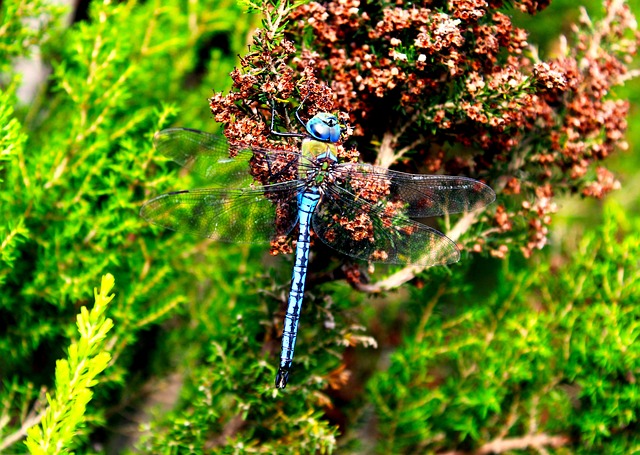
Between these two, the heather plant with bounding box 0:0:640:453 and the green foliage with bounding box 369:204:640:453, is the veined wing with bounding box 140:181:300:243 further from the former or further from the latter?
the green foliage with bounding box 369:204:640:453

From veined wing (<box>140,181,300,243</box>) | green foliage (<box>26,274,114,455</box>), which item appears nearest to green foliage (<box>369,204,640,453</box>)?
veined wing (<box>140,181,300,243</box>)

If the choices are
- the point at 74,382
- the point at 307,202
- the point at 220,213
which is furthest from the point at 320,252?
the point at 74,382

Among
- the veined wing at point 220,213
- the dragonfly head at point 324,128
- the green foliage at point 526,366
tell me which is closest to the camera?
the dragonfly head at point 324,128

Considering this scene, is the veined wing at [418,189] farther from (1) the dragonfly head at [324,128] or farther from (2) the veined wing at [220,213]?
(2) the veined wing at [220,213]

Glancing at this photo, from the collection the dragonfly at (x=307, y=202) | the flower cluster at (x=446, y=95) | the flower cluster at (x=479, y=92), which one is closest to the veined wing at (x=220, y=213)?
the dragonfly at (x=307, y=202)

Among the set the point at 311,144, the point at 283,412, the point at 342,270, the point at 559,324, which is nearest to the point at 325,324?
the point at 342,270

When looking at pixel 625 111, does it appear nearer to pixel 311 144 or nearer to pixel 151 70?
pixel 311 144
